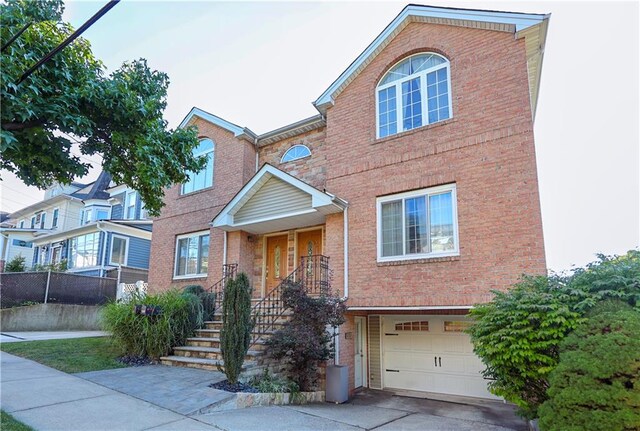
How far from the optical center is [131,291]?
446 inches

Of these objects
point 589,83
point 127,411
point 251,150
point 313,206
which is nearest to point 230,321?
point 127,411

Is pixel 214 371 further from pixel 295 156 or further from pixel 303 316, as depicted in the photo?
pixel 295 156

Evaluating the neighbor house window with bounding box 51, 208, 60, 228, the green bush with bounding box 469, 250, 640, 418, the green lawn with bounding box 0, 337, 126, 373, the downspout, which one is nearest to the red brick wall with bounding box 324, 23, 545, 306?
the green bush with bounding box 469, 250, 640, 418

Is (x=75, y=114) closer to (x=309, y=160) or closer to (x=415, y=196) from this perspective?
(x=415, y=196)

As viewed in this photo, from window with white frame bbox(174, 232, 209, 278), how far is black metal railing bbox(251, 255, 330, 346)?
3362mm

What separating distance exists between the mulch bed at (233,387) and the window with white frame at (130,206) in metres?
20.5

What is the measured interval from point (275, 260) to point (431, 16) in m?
8.64

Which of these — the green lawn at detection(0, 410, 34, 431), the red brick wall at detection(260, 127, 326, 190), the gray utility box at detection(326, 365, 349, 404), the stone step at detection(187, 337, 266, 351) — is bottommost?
the gray utility box at detection(326, 365, 349, 404)

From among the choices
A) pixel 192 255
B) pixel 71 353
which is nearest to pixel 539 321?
pixel 71 353

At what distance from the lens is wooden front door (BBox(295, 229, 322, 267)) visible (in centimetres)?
1262

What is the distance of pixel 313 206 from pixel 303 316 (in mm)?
3160

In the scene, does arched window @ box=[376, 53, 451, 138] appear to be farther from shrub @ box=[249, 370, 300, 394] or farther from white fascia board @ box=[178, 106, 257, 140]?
shrub @ box=[249, 370, 300, 394]

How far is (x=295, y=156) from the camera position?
44.1 feet

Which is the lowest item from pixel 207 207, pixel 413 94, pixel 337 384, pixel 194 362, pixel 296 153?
pixel 337 384
